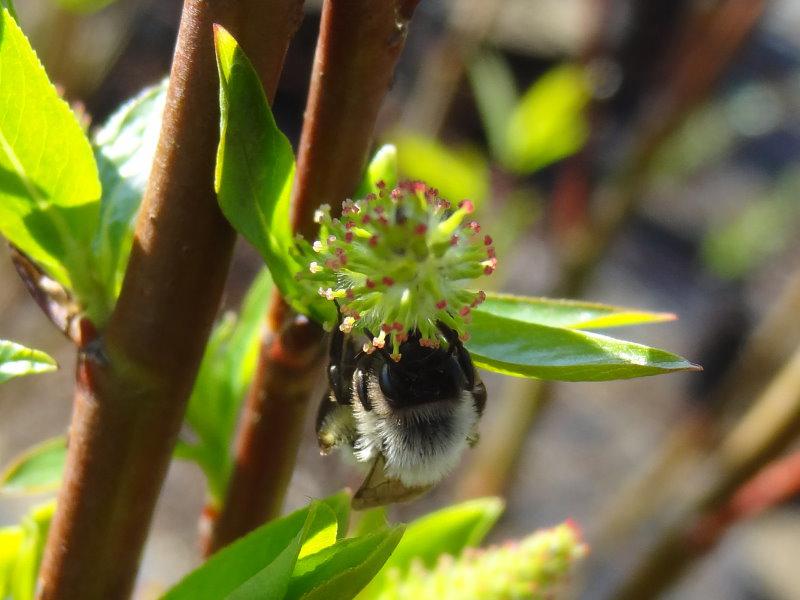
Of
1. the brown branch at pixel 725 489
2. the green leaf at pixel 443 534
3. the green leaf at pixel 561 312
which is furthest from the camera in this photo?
the brown branch at pixel 725 489

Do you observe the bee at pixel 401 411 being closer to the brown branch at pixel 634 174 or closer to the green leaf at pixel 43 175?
the green leaf at pixel 43 175

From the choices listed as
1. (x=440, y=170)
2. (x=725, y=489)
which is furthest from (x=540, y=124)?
(x=725, y=489)

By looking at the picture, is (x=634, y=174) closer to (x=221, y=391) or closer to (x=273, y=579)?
(x=221, y=391)

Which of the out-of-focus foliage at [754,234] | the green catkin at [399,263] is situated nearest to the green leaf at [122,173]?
the green catkin at [399,263]

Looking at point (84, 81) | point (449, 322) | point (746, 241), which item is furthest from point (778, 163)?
point (449, 322)

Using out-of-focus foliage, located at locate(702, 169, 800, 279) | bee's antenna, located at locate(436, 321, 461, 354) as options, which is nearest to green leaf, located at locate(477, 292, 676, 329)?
bee's antenna, located at locate(436, 321, 461, 354)

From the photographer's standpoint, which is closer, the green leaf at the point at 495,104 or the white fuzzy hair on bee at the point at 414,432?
the white fuzzy hair on bee at the point at 414,432

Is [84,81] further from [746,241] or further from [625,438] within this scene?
[625,438]
